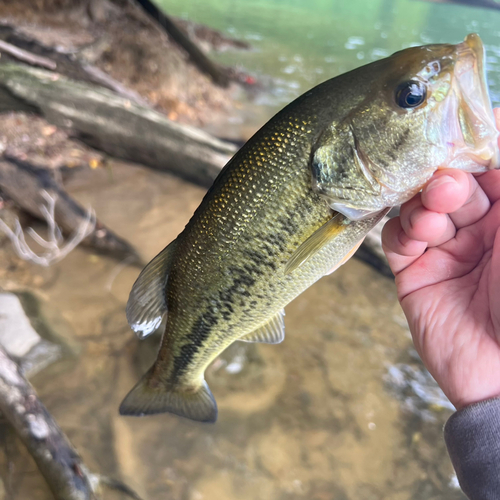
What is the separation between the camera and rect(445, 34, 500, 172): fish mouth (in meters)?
1.14

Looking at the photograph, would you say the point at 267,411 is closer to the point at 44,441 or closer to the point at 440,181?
the point at 44,441

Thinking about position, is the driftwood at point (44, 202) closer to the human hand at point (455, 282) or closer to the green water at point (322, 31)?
the human hand at point (455, 282)

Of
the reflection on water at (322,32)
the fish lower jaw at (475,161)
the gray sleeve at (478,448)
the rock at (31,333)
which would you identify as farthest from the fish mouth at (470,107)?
the reflection on water at (322,32)

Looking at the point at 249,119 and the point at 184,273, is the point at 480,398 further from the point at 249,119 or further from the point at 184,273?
the point at 249,119

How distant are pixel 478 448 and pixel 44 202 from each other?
4.16 m

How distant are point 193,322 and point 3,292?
8.45ft

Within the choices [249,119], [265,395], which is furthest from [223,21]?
[265,395]

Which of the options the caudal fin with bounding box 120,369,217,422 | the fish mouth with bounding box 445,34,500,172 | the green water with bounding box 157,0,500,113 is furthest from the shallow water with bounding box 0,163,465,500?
the green water with bounding box 157,0,500,113

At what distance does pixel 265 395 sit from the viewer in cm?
302

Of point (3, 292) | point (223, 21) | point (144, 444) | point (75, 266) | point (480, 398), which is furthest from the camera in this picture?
point (223, 21)

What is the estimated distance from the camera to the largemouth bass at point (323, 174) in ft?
3.86

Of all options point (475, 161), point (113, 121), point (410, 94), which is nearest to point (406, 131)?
point (410, 94)

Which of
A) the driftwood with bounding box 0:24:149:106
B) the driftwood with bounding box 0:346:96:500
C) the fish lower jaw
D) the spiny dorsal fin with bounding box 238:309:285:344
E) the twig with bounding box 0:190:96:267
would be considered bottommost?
the twig with bounding box 0:190:96:267

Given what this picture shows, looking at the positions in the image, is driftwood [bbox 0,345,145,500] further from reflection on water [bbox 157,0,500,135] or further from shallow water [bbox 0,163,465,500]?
reflection on water [bbox 157,0,500,135]
